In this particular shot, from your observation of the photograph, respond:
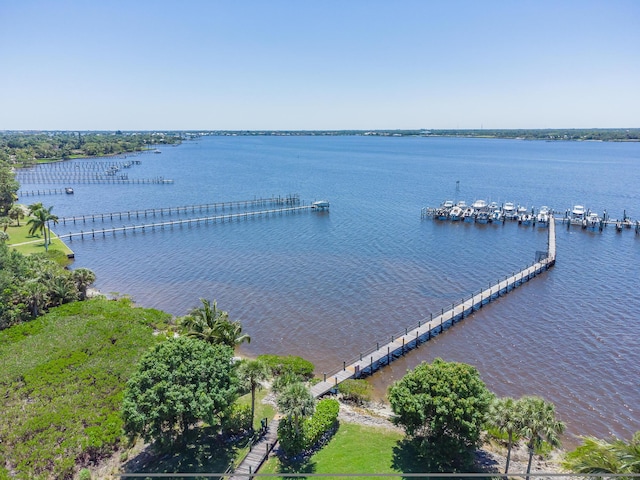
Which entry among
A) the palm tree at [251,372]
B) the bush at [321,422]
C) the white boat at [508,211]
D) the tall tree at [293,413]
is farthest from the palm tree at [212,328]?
the white boat at [508,211]

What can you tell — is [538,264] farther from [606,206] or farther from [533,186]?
[533,186]

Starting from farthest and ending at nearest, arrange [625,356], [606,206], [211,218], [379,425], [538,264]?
1. [606,206]
2. [211,218]
3. [538,264]
4. [625,356]
5. [379,425]

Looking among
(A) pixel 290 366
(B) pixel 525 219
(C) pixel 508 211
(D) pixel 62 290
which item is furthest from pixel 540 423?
(C) pixel 508 211

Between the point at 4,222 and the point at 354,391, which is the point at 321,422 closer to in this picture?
the point at 354,391

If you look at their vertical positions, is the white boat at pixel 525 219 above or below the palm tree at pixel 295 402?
above

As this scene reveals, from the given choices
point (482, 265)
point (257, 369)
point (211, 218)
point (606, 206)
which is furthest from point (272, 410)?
point (606, 206)

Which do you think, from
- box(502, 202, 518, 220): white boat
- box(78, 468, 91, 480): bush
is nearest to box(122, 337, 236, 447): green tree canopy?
box(78, 468, 91, 480): bush

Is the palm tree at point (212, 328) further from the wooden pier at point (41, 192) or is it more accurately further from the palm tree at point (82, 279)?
the wooden pier at point (41, 192)
